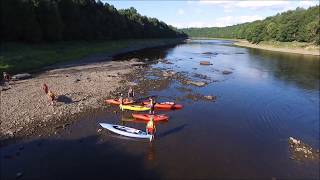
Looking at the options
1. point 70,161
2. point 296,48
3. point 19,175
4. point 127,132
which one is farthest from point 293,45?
point 19,175

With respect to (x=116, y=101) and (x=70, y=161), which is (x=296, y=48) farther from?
(x=70, y=161)

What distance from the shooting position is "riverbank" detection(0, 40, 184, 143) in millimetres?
27297

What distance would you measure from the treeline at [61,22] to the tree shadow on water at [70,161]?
4794 centimetres

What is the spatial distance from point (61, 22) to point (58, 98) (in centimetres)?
5046

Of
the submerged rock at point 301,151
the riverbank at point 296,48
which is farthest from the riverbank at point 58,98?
the riverbank at point 296,48

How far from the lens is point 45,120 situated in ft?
93.1

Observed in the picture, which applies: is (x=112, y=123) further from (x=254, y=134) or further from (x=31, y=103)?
(x=254, y=134)

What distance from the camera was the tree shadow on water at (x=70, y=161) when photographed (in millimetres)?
20047

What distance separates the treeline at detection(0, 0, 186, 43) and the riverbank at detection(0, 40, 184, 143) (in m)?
18.5

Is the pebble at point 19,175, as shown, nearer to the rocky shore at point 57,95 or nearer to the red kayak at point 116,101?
the rocky shore at point 57,95

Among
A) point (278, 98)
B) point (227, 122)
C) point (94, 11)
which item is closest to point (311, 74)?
point (278, 98)

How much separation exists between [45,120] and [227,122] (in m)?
16.2

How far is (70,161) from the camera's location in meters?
21.8

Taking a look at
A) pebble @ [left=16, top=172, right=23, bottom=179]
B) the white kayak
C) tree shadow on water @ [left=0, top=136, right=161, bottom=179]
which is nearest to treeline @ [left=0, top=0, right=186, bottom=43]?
the white kayak
